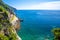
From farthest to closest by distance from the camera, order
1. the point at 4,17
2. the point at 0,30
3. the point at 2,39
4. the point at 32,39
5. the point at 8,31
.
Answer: the point at 32,39, the point at 4,17, the point at 8,31, the point at 0,30, the point at 2,39

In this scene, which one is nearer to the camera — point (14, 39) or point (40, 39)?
point (14, 39)

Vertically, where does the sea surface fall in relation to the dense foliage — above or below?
below

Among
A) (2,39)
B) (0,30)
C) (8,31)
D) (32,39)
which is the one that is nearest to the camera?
(2,39)

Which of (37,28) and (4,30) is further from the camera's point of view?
(37,28)

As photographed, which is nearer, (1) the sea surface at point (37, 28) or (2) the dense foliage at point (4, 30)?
(2) the dense foliage at point (4, 30)

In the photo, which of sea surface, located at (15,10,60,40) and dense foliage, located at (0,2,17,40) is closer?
dense foliage, located at (0,2,17,40)

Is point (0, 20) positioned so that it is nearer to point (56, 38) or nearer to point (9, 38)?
point (9, 38)

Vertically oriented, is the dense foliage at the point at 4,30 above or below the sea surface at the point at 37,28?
above

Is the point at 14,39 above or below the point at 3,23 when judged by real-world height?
below

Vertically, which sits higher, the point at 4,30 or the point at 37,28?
the point at 4,30

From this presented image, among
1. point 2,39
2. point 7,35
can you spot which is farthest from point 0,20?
point 2,39

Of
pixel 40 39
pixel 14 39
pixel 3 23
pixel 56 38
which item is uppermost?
pixel 56 38
